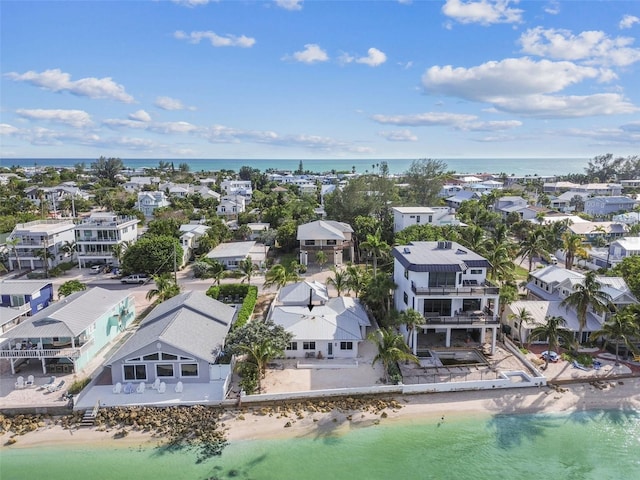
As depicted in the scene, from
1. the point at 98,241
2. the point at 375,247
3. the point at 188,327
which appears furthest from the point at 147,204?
the point at 188,327

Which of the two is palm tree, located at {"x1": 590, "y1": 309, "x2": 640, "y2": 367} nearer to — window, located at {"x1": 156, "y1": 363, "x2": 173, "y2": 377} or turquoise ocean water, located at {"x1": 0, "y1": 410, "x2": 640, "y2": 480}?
turquoise ocean water, located at {"x1": 0, "y1": 410, "x2": 640, "y2": 480}

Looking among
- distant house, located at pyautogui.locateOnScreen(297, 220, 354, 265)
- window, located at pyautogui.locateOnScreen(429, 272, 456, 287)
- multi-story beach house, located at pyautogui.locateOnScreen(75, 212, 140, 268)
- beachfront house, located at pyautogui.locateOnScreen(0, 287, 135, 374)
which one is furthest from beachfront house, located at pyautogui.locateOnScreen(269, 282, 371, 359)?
multi-story beach house, located at pyautogui.locateOnScreen(75, 212, 140, 268)

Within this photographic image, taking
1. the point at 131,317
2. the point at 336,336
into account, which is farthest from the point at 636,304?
the point at 131,317

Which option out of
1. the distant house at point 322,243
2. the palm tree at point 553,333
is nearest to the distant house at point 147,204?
the distant house at point 322,243

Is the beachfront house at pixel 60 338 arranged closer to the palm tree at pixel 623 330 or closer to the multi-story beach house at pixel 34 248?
the multi-story beach house at pixel 34 248

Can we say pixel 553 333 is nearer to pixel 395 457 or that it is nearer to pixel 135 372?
pixel 395 457
